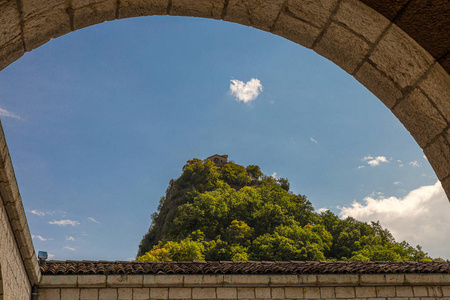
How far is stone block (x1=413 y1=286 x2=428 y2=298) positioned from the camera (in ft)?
32.2

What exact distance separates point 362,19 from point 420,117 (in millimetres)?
688

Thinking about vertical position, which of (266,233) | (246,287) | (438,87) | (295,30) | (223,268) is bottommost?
(246,287)

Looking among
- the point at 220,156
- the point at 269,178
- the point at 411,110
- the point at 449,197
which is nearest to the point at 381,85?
the point at 411,110

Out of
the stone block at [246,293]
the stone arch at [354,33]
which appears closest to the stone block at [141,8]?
the stone arch at [354,33]

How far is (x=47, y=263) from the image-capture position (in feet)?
32.2

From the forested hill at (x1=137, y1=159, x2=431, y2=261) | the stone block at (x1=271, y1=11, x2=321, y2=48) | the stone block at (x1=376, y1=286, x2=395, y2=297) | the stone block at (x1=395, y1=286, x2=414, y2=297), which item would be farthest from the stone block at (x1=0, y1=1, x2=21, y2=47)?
the forested hill at (x1=137, y1=159, x2=431, y2=261)

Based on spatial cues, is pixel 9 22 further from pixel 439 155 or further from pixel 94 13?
pixel 439 155

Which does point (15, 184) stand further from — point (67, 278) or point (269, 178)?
point (269, 178)

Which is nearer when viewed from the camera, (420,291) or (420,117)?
(420,117)

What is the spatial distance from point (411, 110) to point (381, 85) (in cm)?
23

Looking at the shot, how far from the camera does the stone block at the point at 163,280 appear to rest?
29.2 feet

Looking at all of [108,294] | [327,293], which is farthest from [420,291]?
[108,294]

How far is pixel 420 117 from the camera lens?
235 centimetres

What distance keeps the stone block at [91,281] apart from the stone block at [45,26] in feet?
24.7
